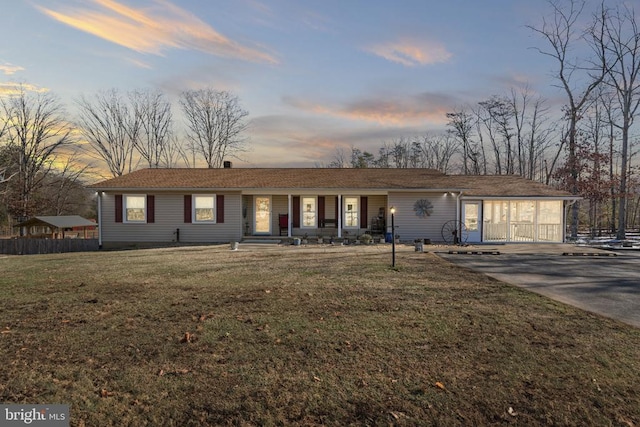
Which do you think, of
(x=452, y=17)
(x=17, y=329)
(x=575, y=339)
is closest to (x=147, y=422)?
(x=17, y=329)

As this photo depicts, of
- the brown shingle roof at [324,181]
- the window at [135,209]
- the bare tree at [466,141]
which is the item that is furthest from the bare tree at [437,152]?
the window at [135,209]

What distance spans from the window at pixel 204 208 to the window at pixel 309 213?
15.4 ft

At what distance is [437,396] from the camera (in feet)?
9.59

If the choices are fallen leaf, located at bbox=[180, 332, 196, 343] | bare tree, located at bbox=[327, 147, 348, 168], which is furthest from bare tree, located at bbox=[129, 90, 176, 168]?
fallen leaf, located at bbox=[180, 332, 196, 343]

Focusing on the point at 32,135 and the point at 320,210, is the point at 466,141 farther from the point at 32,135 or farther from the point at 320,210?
the point at 32,135

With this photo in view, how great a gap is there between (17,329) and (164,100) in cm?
3417

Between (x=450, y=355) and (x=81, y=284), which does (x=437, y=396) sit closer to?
(x=450, y=355)

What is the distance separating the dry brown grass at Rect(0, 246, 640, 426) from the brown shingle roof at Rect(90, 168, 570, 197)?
971 centimetres

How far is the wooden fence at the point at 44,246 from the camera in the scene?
1598 cm

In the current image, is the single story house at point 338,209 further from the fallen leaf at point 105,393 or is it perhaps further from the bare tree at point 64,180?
the bare tree at point 64,180

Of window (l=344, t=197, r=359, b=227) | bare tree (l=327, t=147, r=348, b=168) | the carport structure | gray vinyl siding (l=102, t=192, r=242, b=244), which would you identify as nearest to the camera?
gray vinyl siding (l=102, t=192, r=242, b=244)

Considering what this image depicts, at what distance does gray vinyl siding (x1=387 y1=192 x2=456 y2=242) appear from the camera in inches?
641
